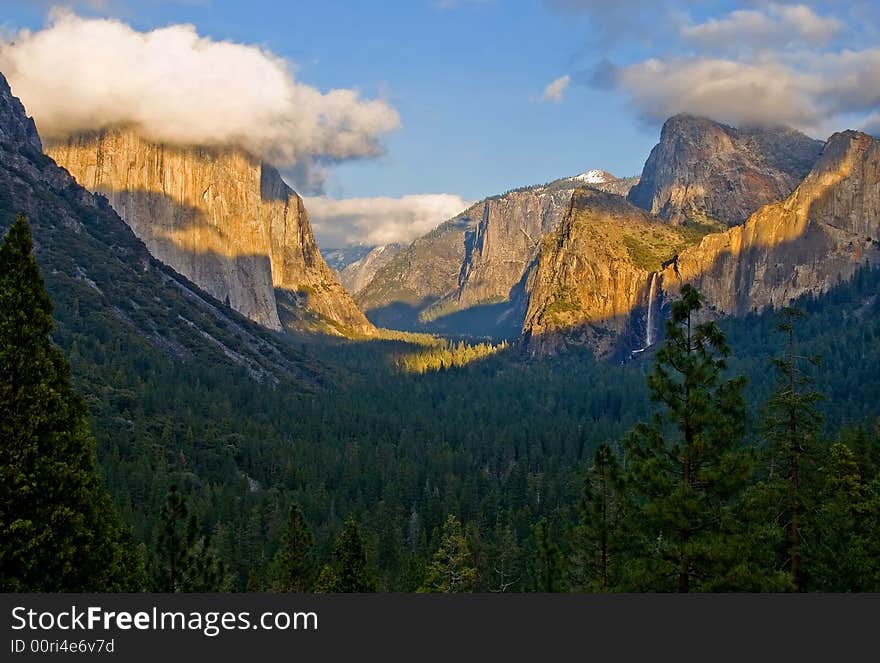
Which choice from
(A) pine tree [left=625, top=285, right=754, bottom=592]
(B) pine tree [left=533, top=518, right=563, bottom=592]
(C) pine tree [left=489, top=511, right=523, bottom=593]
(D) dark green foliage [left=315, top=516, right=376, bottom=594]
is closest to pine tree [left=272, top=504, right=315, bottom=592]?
(D) dark green foliage [left=315, top=516, right=376, bottom=594]

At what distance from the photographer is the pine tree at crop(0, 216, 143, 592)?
21.7 metres

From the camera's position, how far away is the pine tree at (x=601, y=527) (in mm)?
34144

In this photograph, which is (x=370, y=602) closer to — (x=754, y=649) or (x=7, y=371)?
(x=754, y=649)

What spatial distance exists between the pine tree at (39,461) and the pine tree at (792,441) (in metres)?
24.7

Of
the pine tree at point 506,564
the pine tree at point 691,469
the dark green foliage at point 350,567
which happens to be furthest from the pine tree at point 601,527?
the pine tree at point 506,564

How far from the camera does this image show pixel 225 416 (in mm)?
141125

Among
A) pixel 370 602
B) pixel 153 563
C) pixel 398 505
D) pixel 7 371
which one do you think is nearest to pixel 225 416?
pixel 398 505

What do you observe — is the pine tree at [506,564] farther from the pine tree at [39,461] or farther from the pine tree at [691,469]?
the pine tree at [39,461]

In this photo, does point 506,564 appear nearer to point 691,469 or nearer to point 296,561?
point 296,561

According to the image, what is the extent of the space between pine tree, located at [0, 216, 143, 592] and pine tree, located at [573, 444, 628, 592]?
20852mm

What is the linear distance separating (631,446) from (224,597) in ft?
52.8

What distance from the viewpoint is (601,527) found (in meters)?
35.2

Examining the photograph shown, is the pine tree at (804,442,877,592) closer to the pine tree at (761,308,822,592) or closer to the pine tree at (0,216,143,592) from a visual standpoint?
the pine tree at (761,308,822,592)

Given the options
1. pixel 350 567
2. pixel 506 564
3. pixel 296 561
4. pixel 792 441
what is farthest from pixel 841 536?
pixel 506 564
